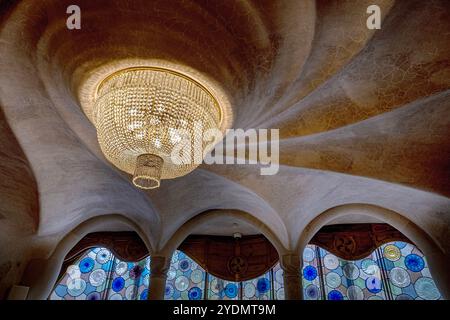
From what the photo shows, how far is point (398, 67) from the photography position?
3301 millimetres

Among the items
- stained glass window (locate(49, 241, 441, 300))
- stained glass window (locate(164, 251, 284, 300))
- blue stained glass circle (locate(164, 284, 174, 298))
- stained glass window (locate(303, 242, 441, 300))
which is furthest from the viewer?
blue stained glass circle (locate(164, 284, 174, 298))

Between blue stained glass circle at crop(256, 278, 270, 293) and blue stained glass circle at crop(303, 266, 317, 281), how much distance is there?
0.97 meters

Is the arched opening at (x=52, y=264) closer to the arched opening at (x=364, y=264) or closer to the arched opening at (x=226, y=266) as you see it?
the arched opening at (x=226, y=266)

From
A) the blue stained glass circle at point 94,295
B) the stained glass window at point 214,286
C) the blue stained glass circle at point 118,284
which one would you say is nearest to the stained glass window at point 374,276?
the stained glass window at point 214,286

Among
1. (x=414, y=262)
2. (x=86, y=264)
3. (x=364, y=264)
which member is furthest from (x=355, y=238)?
(x=86, y=264)

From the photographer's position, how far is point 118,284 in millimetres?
8266

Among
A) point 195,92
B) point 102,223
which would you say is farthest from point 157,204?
point 195,92

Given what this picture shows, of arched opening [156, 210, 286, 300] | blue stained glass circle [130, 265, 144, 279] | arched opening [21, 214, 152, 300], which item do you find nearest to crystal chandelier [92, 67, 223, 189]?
arched opening [21, 214, 152, 300]

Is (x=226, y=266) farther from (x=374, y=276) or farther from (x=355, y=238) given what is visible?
(x=374, y=276)

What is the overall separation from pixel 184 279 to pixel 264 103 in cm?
623

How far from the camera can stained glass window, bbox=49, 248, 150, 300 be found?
8.10 meters

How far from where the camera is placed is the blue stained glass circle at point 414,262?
7.20 m

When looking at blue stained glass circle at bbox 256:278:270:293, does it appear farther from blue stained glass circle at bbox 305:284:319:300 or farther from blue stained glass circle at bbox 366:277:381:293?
blue stained glass circle at bbox 366:277:381:293

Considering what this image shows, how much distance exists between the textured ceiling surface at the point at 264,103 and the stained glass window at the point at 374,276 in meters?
2.51
